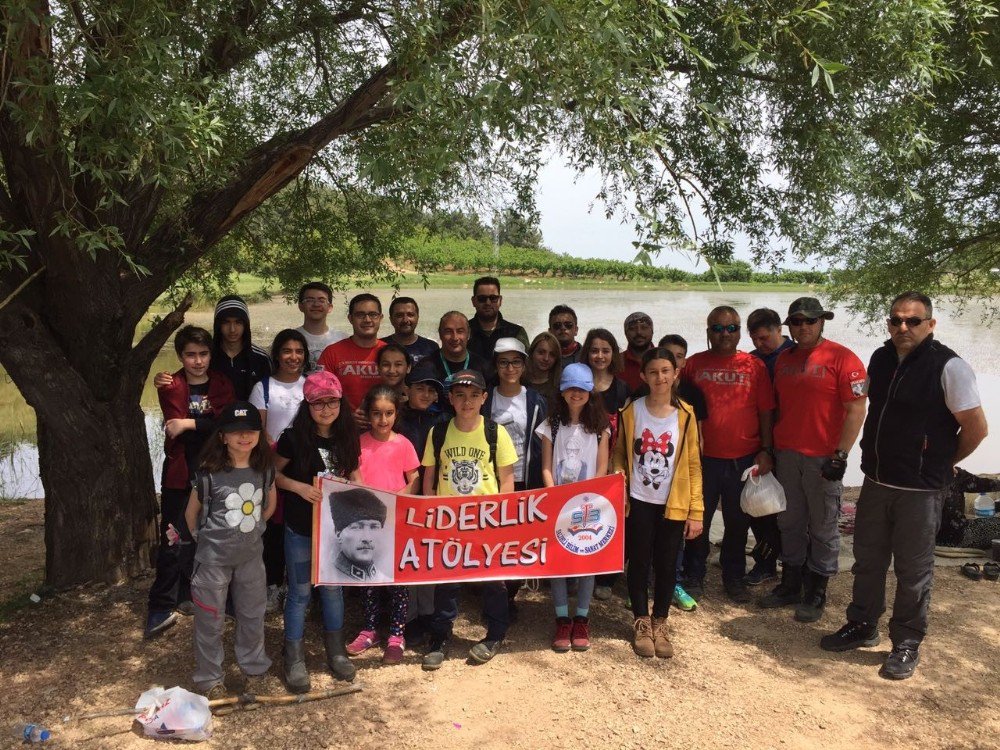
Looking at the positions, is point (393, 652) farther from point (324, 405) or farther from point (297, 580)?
point (324, 405)

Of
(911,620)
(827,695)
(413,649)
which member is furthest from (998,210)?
(413,649)

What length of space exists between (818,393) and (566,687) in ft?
8.37

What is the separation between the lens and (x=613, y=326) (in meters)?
19.6

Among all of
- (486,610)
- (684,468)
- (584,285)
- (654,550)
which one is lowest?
(486,610)

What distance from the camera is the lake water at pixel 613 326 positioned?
12445mm

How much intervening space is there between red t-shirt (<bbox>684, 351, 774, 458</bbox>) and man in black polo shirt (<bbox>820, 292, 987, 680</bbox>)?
808 millimetres

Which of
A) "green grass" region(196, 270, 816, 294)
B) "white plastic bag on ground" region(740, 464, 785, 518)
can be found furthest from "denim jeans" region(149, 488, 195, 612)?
"green grass" region(196, 270, 816, 294)

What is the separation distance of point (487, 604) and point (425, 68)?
3.06 m

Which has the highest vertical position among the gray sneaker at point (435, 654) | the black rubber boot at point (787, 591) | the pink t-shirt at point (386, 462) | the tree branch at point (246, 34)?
the tree branch at point (246, 34)

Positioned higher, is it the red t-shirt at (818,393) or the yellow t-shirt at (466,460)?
the red t-shirt at (818,393)

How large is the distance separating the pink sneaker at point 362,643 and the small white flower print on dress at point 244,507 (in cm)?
106

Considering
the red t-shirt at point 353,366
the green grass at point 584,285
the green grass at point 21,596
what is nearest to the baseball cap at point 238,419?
the red t-shirt at point 353,366

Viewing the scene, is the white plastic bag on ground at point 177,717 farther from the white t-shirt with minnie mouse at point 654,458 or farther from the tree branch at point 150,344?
the white t-shirt with minnie mouse at point 654,458

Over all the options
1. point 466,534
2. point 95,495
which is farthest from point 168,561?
point 466,534
